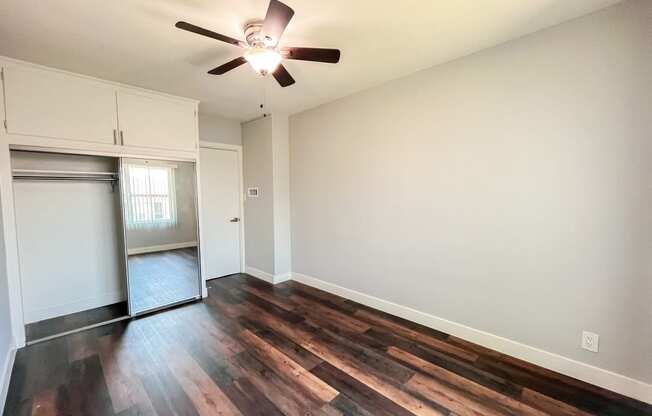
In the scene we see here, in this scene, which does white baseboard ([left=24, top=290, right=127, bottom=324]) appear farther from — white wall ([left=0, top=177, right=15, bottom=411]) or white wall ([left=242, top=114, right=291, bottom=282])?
white wall ([left=242, top=114, right=291, bottom=282])

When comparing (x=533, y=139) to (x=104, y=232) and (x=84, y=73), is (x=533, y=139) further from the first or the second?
(x=104, y=232)

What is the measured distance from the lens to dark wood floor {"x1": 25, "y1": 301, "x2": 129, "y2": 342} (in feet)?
8.84

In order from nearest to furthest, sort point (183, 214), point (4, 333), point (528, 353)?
point (4, 333) → point (528, 353) → point (183, 214)

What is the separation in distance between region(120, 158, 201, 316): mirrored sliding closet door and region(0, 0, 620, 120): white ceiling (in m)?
1.01

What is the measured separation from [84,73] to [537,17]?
12.9 feet

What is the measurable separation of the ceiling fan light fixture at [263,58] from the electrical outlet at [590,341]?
297cm

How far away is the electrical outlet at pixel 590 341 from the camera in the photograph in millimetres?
1917

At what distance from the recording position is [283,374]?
6.87 ft

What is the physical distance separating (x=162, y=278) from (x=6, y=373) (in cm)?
148

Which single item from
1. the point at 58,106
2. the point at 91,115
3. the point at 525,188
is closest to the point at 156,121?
the point at 91,115

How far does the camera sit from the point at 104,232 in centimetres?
324

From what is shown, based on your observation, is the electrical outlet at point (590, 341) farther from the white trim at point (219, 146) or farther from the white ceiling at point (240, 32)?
the white trim at point (219, 146)

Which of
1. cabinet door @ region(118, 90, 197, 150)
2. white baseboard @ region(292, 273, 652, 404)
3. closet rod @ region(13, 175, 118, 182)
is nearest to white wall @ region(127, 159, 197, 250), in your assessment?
cabinet door @ region(118, 90, 197, 150)

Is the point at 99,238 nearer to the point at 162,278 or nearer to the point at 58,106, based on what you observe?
the point at 162,278
